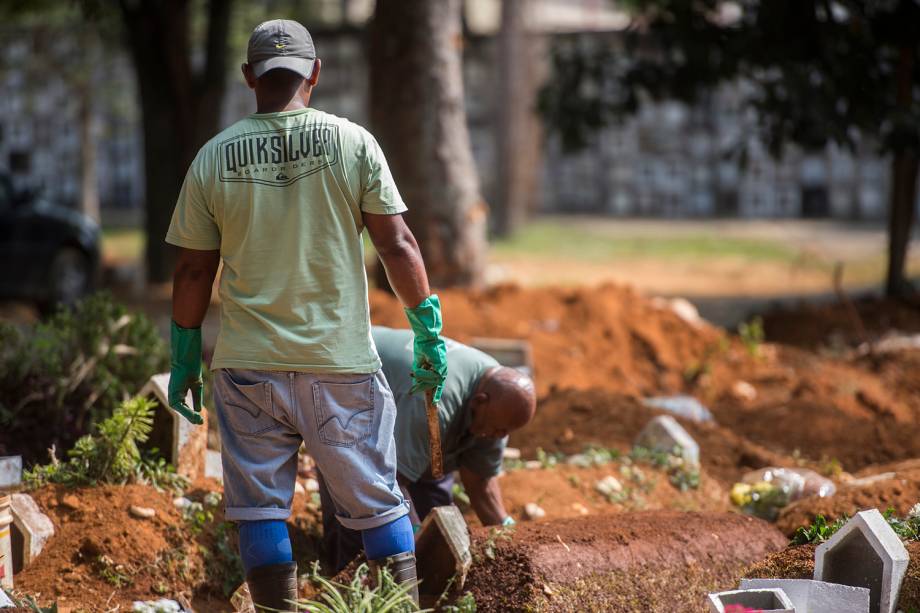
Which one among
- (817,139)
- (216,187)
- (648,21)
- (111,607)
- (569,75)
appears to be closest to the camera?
(216,187)

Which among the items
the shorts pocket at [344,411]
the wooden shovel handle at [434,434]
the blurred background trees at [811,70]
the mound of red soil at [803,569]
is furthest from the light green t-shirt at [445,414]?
the blurred background trees at [811,70]

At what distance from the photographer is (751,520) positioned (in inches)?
162

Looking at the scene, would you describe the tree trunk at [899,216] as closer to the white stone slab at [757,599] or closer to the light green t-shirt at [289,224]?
the white stone slab at [757,599]

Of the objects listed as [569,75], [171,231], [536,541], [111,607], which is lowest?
[111,607]

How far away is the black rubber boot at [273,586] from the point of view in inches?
132

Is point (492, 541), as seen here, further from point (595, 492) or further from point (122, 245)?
point (122, 245)

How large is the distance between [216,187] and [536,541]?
1620 mm

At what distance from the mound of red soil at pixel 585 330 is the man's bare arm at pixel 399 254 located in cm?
368

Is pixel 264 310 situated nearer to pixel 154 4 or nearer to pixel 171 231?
pixel 171 231

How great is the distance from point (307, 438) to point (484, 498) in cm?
115

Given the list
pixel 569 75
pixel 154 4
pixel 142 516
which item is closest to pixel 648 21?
pixel 569 75

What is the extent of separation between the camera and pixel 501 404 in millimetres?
4059

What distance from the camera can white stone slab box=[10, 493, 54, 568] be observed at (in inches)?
149

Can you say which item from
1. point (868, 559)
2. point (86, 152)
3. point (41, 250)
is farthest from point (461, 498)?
point (86, 152)
